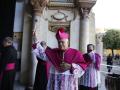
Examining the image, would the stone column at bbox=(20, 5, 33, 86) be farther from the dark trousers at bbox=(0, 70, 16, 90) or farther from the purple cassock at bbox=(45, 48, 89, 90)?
the purple cassock at bbox=(45, 48, 89, 90)

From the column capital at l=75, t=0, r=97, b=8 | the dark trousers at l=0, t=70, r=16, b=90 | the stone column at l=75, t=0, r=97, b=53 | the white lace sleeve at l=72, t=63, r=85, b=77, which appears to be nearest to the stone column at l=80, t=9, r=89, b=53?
the stone column at l=75, t=0, r=97, b=53

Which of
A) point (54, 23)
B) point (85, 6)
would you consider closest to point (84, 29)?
point (85, 6)

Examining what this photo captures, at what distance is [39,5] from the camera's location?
1092 centimetres

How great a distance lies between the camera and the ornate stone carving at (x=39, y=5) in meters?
10.9

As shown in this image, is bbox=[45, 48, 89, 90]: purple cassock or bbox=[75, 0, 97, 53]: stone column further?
bbox=[75, 0, 97, 53]: stone column

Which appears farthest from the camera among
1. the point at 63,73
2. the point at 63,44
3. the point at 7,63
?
the point at 7,63

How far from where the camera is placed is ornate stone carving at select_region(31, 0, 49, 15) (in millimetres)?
10859

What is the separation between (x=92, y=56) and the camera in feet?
28.2

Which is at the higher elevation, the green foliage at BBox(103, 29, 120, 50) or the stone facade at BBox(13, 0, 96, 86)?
the green foliage at BBox(103, 29, 120, 50)

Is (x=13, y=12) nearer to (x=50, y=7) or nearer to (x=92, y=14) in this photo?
(x=50, y=7)

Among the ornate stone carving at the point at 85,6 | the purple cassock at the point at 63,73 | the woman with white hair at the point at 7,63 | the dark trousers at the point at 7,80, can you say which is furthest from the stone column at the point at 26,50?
the purple cassock at the point at 63,73

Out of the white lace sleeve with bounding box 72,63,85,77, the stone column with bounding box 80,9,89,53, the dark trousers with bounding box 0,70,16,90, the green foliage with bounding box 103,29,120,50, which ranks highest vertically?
the green foliage with bounding box 103,29,120,50

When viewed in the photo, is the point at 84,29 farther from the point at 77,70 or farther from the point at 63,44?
the point at 63,44

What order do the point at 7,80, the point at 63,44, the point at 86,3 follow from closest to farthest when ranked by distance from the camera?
the point at 63,44, the point at 7,80, the point at 86,3
